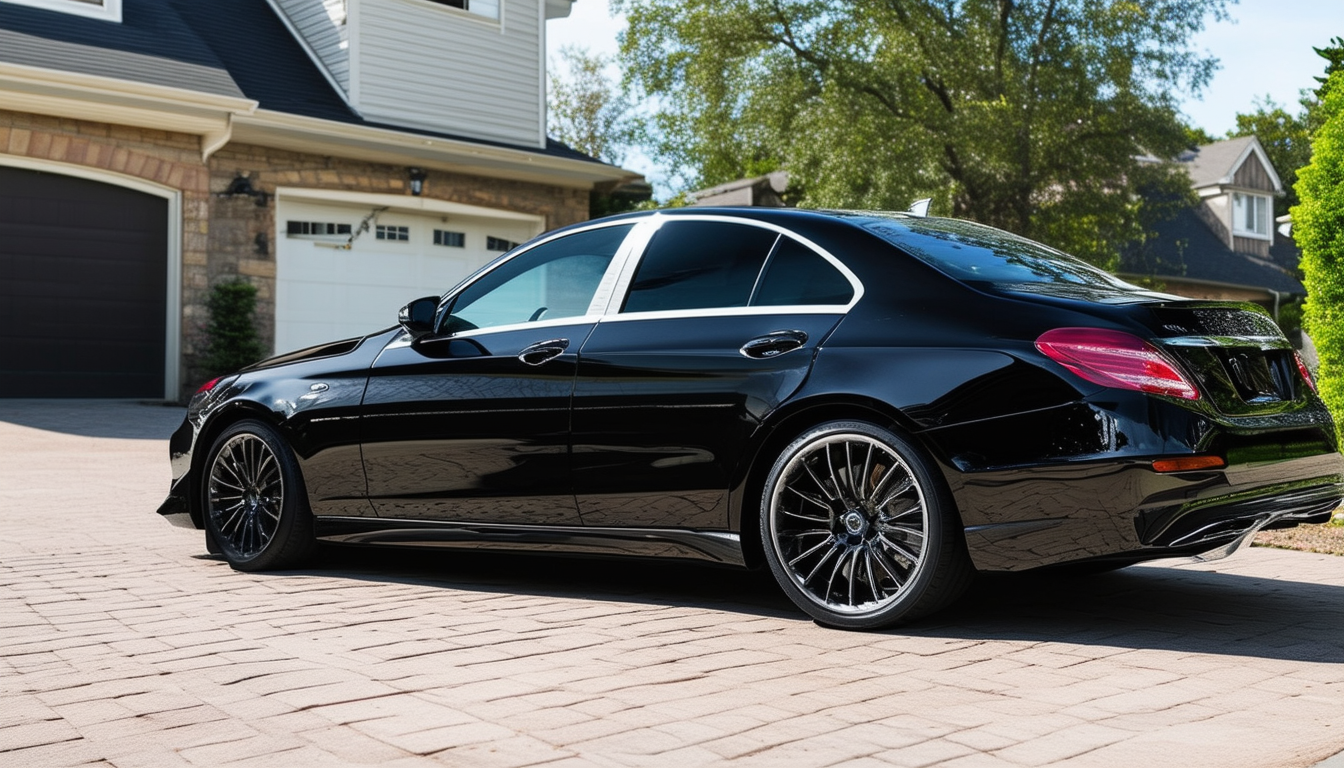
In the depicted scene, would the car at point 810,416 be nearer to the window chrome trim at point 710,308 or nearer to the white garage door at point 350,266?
the window chrome trim at point 710,308

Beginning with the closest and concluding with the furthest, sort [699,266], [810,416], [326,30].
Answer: [810,416] < [699,266] < [326,30]

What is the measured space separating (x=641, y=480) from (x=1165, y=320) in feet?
6.18

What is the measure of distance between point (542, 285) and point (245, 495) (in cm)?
175

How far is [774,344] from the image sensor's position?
479 cm

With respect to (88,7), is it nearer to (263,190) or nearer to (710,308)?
(263,190)

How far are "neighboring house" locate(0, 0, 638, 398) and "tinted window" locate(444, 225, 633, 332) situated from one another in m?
11.0

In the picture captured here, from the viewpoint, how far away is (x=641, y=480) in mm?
5016

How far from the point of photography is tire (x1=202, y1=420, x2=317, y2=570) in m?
6.04

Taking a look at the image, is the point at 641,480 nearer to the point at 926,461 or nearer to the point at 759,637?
the point at 759,637

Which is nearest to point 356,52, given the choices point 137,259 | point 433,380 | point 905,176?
point 137,259

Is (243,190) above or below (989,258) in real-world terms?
above

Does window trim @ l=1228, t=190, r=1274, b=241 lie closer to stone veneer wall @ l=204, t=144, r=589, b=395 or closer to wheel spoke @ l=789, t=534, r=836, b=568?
stone veneer wall @ l=204, t=144, r=589, b=395

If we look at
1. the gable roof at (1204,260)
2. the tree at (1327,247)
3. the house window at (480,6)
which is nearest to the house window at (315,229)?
the house window at (480,6)

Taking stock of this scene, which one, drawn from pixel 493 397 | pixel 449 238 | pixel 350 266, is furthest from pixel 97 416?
pixel 493 397
